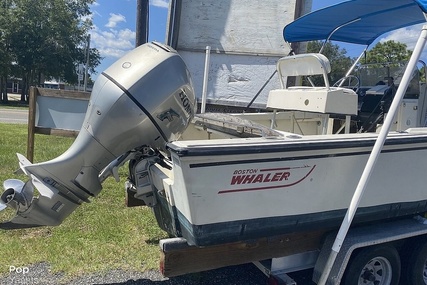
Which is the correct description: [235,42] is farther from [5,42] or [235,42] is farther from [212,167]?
[5,42]

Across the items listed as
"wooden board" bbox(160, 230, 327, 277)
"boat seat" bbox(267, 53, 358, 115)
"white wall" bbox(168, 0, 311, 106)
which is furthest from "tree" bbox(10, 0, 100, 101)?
"wooden board" bbox(160, 230, 327, 277)

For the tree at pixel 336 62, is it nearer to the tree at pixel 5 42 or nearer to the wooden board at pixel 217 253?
the wooden board at pixel 217 253

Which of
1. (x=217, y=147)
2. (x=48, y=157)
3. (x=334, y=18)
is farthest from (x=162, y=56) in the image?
(x=48, y=157)

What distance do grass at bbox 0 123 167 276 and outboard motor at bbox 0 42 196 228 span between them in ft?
2.24

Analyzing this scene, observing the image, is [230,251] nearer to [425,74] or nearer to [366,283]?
[366,283]

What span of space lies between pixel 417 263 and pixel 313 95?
5.43ft

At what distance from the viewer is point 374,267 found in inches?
120

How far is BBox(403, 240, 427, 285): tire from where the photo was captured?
10.4ft

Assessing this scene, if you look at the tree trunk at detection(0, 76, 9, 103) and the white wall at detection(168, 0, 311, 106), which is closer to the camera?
the white wall at detection(168, 0, 311, 106)

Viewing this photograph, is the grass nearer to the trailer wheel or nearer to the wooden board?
the wooden board

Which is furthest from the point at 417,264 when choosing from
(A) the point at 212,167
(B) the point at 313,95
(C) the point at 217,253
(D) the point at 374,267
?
(A) the point at 212,167

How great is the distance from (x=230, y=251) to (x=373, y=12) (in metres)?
3.30

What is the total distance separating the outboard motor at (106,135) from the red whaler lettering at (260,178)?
793 mm

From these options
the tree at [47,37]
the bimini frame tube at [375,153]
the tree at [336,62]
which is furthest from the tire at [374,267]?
the tree at [47,37]
